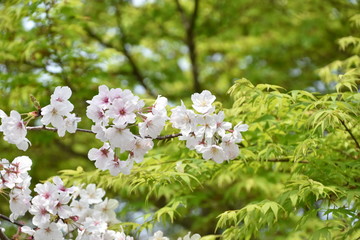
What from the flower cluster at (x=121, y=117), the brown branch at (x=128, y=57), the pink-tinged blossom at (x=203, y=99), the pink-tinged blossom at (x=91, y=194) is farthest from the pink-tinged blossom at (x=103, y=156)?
the brown branch at (x=128, y=57)

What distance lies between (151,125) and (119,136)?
14 centimetres

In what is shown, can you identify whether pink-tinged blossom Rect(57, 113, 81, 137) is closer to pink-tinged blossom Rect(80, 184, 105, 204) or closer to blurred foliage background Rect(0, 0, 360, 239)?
pink-tinged blossom Rect(80, 184, 105, 204)

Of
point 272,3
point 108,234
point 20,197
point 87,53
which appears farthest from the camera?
point 272,3

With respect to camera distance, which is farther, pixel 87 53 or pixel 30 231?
pixel 87 53

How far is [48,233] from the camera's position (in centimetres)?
219

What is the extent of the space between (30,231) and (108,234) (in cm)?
40

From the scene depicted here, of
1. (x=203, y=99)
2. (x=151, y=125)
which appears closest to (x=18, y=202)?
(x=151, y=125)

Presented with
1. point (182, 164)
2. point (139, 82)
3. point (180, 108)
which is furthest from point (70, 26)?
point (180, 108)

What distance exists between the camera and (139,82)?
5.82 meters

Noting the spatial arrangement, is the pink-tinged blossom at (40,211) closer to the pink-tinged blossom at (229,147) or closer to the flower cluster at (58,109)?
the flower cluster at (58,109)

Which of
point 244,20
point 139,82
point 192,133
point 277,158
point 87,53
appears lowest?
point 139,82

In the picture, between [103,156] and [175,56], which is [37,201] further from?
[175,56]

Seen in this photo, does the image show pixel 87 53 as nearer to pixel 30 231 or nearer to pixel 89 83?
pixel 89 83

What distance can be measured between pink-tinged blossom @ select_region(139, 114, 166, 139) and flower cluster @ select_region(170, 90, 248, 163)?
0.06 metres
